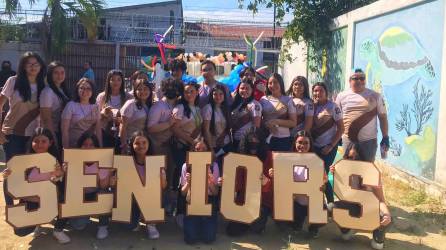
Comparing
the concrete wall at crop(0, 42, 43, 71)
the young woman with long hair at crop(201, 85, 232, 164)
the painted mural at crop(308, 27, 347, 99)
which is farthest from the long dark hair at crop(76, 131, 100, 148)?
the concrete wall at crop(0, 42, 43, 71)

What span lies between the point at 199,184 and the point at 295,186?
3.14ft

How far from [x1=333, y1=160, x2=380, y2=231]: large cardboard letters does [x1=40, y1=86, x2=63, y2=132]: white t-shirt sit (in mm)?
2872

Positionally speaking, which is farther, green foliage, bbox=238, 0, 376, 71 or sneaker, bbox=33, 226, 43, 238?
green foliage, bbox=238, 0, 376, 71

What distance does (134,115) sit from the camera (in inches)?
197

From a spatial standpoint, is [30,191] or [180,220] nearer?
[30,191]

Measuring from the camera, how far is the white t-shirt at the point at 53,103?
4711 millimetres

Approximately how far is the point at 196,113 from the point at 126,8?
24.7 meters

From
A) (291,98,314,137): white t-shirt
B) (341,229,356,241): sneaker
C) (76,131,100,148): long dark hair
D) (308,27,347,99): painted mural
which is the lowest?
(341,229,356,241): sneaker

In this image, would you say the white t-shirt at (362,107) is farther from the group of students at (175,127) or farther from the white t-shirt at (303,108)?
the white t-shirt at (303,108)

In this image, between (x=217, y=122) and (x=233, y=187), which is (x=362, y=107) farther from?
(x=233, y=187)

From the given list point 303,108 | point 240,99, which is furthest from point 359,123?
point 240,99

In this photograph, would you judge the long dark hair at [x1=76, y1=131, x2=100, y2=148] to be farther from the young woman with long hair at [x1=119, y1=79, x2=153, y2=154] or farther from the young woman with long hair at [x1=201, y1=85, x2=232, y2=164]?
the young woman with long hair at [x1=201, y1=85, x2=232, y2=164]

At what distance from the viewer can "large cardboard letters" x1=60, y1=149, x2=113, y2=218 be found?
467 cm

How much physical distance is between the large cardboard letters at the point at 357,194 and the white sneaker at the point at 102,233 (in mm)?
2283
